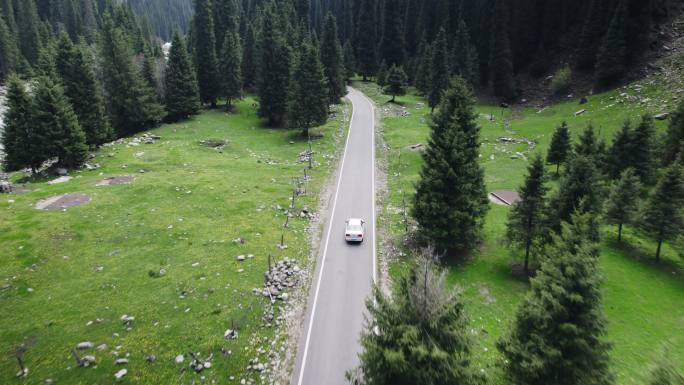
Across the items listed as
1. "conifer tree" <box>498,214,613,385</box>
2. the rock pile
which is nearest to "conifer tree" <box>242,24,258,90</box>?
the rock pile

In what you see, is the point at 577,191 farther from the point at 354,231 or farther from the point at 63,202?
the point at 63,202

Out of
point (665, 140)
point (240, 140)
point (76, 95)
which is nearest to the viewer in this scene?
point (665, 140)

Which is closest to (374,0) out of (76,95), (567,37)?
(567,37)

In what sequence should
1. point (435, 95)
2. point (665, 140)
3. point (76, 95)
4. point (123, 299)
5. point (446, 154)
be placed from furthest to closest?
point (435, 95) < point (76, 95) < point (665, 140) < point (446, 154) < point (123, 299)

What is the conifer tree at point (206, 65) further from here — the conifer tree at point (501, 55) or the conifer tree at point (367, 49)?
the conifer tree at point (501, 55)

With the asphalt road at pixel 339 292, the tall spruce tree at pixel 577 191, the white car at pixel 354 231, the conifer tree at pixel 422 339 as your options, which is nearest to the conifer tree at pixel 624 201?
the tall spruce tree at pixel 577 191

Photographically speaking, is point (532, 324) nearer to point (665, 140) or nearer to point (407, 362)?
point (407, 362)
